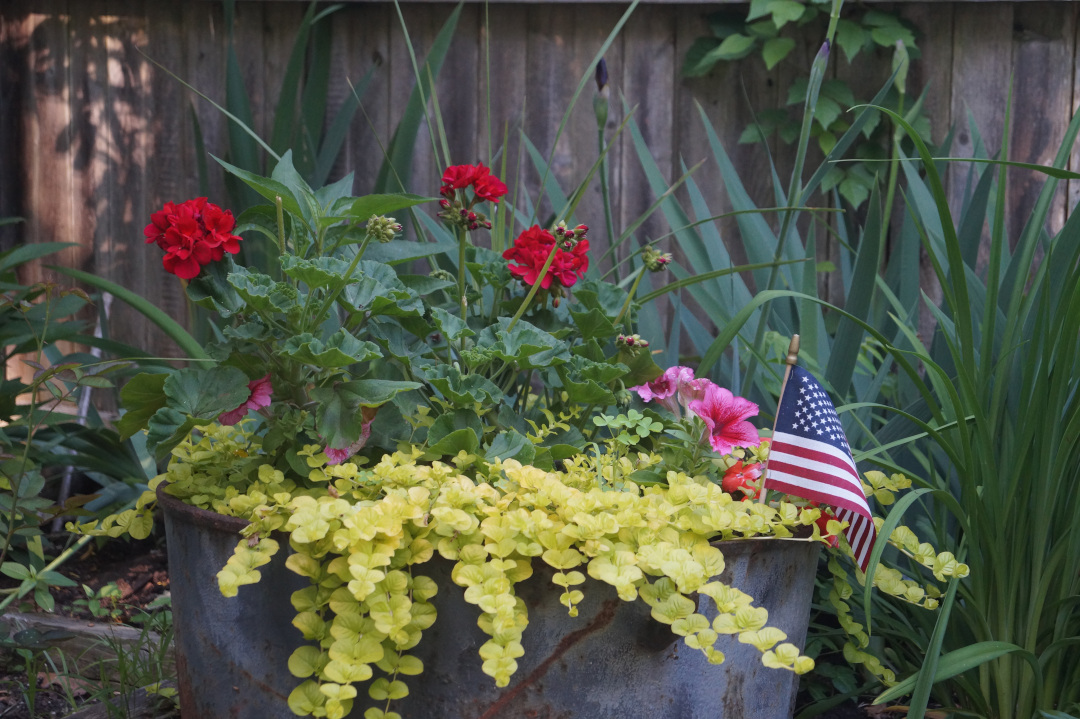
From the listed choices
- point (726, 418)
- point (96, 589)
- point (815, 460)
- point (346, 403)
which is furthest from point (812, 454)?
point (96, 589)

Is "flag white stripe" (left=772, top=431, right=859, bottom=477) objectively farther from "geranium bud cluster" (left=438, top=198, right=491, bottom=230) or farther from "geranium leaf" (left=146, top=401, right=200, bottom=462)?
"geranium leaf" (left=146, top=401, right=200, bottom=462)

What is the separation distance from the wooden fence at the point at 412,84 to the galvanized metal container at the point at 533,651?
158 cm

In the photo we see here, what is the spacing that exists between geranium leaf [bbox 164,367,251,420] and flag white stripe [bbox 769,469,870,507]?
0.57 meters

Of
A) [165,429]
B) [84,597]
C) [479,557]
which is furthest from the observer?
[84,597]

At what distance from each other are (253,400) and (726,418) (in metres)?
0.53

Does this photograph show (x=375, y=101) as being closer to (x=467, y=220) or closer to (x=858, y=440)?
(x=467, y=220)

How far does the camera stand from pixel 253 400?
0.94 metres

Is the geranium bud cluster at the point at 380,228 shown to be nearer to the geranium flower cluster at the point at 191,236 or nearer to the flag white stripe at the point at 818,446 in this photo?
the geranium flower cluster at the point at 191,236

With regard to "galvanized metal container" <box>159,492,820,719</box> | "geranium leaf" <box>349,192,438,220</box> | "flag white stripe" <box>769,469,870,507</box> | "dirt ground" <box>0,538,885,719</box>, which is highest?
"geranium leaf" <box>349,192,438,220</box>

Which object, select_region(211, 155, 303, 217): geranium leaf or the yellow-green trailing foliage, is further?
select_region(211, 155, 303, 217): geranium leaf

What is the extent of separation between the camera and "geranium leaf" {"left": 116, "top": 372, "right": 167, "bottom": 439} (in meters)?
0.93

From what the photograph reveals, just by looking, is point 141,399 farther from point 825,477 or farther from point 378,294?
point 825,477

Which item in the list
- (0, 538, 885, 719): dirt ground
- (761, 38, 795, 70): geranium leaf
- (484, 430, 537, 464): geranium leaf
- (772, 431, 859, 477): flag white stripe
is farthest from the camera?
(761, 38, 795, 70): geranium leaf

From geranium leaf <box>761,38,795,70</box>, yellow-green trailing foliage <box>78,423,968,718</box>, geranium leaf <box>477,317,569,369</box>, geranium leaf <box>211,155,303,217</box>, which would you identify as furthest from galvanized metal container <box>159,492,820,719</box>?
geranium leaf <box>761,38,795,70</box>
